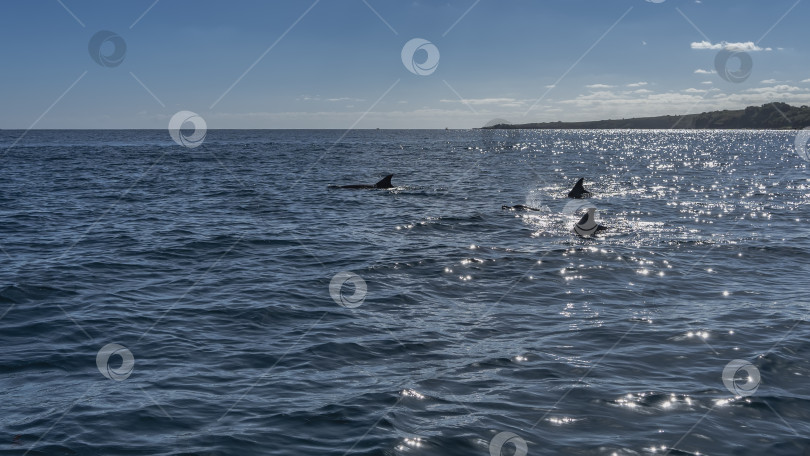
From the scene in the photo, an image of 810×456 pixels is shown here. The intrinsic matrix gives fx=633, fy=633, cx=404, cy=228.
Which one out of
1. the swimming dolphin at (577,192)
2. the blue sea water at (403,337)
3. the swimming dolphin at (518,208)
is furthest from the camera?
the swimming dolphin at (577,192)

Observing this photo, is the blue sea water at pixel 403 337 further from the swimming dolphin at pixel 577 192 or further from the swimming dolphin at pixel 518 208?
the swimming dolphin at pixel 577 192

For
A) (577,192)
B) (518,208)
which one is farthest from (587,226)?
(577,192)

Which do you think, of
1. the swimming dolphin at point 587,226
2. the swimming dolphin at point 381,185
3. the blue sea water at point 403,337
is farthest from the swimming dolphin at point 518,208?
the swimming dolphin at point 381,185

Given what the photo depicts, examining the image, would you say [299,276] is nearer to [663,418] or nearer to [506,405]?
[506,405]

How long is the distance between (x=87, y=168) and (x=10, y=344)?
5284cm

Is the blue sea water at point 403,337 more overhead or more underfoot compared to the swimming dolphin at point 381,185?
more underfoot

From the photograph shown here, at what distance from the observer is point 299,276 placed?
16328mm

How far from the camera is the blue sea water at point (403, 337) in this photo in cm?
785

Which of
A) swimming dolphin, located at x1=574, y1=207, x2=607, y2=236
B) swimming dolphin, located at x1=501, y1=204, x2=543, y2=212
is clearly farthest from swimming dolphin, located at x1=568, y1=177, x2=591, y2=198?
swimming dolphin, located at x1=574, y1=207, x2=607, y2=236

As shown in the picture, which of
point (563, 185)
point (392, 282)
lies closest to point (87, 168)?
point (563, 185)

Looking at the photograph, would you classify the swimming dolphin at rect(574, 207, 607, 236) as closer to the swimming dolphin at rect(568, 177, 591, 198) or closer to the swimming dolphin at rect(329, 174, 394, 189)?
the swimming dolphin at rect(568, 177, 591, 198)

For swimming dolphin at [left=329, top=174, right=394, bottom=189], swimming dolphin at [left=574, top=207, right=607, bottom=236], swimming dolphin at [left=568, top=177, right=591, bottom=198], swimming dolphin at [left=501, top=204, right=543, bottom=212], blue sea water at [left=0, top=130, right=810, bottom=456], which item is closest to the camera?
blue sea water at [left=0, top=130, right=810, bottom=456]

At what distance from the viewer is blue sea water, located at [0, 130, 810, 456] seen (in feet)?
25.7

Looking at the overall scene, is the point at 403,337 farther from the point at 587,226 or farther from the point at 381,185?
the point at 381,185
